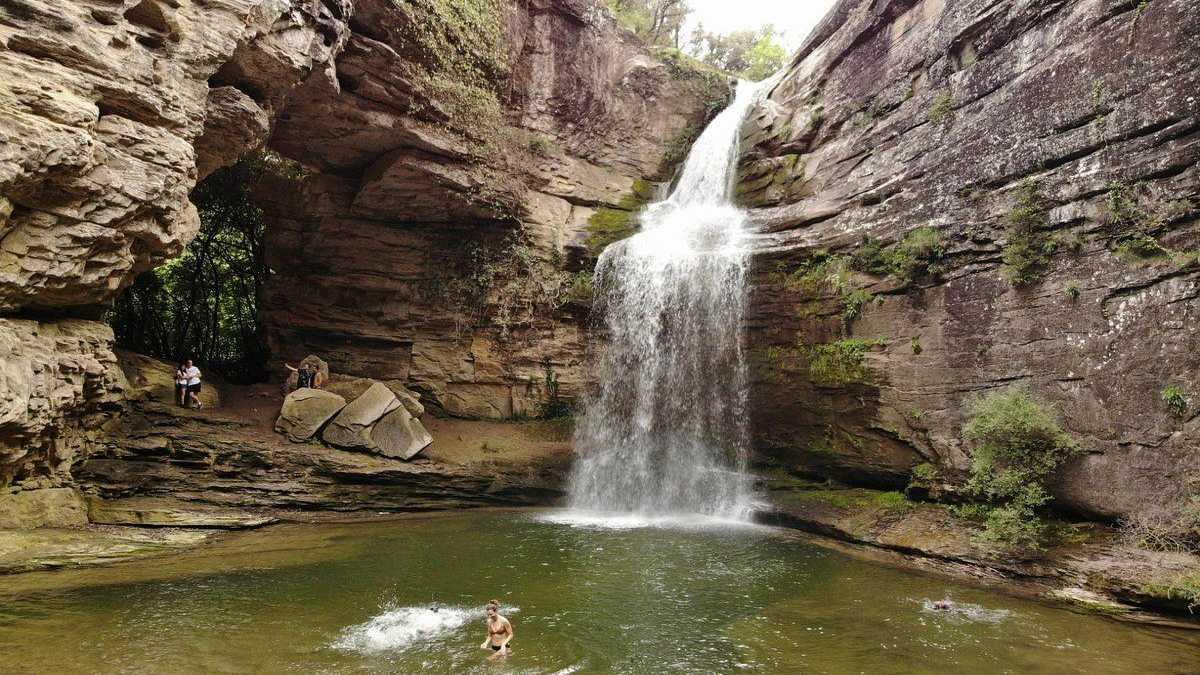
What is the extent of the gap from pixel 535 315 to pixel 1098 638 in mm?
13533

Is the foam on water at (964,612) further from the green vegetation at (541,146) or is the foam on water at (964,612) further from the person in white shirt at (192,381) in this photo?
the green vegetation at (541,146)

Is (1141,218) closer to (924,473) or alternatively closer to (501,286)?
(924,473)

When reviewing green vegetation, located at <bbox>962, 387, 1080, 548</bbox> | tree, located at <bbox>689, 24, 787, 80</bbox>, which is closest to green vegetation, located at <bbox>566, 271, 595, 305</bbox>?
green vegetation, located at <bbox>962, 387, 1080, 548</bbox>

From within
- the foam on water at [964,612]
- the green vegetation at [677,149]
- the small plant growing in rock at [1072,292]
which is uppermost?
the green vegetation at [677,149]

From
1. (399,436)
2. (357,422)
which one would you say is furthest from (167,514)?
(399,436)

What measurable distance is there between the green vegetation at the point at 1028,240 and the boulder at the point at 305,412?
13.9 meters

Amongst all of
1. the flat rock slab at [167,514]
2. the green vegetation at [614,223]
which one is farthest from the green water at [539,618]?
the green vegetation at [614,223]

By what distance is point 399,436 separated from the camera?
45.8 feet

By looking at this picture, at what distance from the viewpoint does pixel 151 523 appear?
10133 mm

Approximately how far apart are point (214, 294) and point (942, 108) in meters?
24.4

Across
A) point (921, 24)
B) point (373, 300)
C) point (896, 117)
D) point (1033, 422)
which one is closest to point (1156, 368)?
point (1033, 422)

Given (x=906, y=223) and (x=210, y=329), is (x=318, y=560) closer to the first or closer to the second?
(x=906, y=223)

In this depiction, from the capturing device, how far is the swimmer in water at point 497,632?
5934 millimetres

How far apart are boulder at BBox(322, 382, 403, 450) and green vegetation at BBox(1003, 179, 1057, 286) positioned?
42.7 ft
